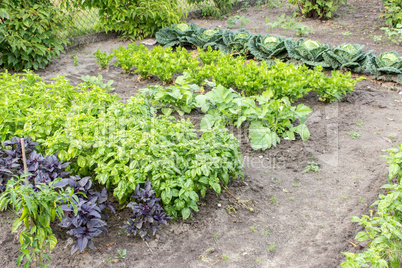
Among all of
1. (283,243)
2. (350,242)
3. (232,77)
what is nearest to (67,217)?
(283,243)

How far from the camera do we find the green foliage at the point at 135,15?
7109 millimetres

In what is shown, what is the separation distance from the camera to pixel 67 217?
7.83ft

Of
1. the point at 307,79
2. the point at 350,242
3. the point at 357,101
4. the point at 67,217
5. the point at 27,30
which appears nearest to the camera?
the point at 67,217

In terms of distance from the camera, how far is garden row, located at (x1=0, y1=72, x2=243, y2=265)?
2.42 meters

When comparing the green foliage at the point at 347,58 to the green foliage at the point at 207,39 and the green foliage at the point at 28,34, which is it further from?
the green foliage at the point at 28,34

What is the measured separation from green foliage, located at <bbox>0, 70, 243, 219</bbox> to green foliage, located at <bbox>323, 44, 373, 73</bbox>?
328cm

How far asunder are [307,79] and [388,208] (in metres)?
2.40

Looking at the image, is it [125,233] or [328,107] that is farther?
[328,107]

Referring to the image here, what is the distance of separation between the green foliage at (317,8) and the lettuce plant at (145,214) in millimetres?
7448

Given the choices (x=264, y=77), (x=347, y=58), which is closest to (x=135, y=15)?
(x=264, y=77)

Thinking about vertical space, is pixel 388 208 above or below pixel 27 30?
below

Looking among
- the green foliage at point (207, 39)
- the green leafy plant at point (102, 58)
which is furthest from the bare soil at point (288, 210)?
the green foliage at point (207, 39)

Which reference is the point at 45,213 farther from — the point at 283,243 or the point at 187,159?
the point at 283,243

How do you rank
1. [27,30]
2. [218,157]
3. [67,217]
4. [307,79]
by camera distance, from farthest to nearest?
[27,30], [307,79], [218,157], [67,217]
